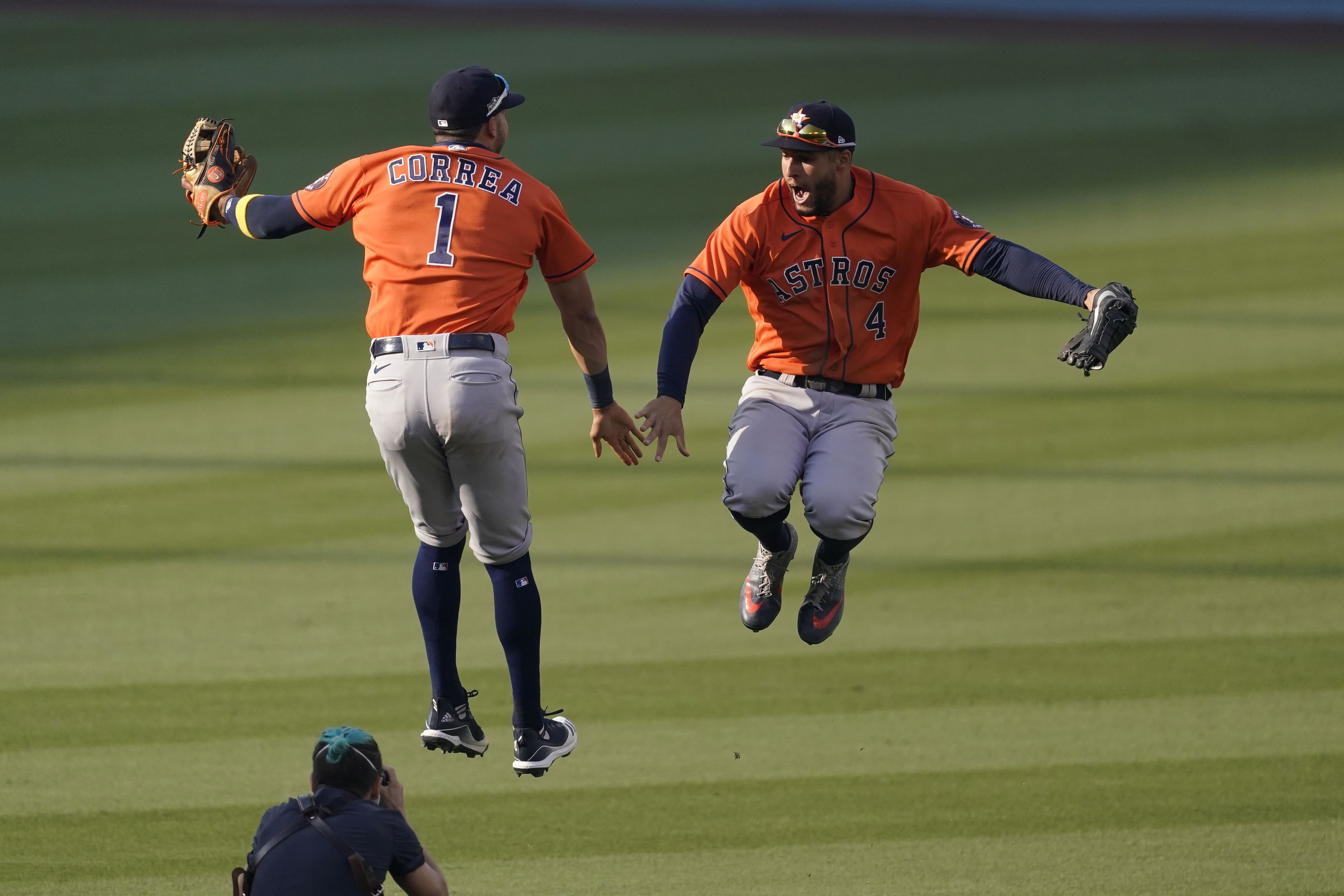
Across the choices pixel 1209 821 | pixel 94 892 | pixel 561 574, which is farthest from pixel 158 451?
pixel 1209 821

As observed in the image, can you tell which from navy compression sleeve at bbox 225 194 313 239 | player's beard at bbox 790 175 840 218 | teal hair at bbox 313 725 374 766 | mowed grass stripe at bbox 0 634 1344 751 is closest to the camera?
teal hair at bbox 313 725 374 766

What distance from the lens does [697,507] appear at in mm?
13984

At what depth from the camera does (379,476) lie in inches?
559

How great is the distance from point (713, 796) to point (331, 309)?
7938mm

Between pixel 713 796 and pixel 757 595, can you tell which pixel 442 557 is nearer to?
pixel 757 595

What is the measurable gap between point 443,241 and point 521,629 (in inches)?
62.3

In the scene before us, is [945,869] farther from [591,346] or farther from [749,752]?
[591,346]

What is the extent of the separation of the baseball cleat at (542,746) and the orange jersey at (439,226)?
1.66 m

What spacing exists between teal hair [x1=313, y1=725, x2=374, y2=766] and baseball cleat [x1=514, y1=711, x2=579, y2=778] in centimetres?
109

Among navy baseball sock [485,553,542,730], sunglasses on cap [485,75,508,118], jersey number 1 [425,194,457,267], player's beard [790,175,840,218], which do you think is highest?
sunglasses on cap [485,75,508,118]

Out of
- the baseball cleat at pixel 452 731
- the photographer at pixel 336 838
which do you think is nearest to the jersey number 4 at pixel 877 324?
A: the baseball cleat at pixel 452 731

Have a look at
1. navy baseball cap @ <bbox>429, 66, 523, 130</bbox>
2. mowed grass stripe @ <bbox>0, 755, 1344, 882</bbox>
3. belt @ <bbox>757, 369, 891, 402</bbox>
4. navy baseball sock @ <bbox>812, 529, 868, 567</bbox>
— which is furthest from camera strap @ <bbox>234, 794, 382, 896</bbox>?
mowed grass stripe @ <bbox>0, 755, 1344, 882</bbox>

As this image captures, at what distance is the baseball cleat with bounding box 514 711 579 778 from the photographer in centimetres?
723

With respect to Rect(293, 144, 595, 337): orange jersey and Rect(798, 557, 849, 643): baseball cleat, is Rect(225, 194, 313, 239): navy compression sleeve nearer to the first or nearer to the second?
Rect(293, 144, 595, 337): orange jersey
